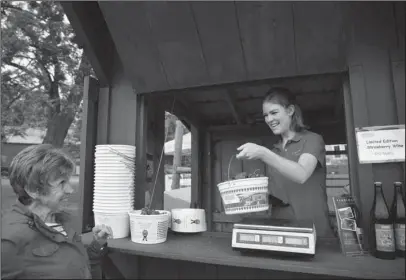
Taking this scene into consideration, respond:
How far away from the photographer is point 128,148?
78.3 inches

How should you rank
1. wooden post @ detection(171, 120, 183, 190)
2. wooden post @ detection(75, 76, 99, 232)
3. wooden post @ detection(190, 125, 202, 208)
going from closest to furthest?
wooden post @ detection(75, 76, 99, 232), wooden post @ detection(190, 125, 202, 208), wooden post @ detection(171, 120, 183, 190)

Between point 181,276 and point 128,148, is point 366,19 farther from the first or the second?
point 181,276

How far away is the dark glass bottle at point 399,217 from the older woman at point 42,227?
1.57m

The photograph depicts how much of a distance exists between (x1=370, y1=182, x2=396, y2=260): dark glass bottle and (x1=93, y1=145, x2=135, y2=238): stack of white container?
4.86ft

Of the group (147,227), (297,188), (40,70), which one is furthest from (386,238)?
(40,70)

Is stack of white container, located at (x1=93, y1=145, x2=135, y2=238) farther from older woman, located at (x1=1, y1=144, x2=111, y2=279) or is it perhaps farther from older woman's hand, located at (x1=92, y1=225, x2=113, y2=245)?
older woman, located at (x1=1, y1=144, x2=111, y2=279)

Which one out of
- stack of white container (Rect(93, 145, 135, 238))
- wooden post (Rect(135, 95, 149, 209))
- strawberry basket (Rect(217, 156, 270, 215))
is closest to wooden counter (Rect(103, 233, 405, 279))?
stack of white container (Rect(93, 145, 135, 238))

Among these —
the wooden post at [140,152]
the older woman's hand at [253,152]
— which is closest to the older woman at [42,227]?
the wooden post at [140,152]

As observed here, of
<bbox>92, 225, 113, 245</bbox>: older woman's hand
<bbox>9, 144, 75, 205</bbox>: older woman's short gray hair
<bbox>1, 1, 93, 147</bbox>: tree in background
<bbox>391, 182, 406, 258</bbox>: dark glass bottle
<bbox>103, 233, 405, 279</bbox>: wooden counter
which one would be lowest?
<bbox>103, 233, 405, 279</bbox>: wooden counter

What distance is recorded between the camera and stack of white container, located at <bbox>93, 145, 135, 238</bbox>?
187 centimetres

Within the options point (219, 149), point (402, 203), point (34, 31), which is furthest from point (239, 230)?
point (34, 31)

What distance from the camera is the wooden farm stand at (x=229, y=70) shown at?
158 centimetres

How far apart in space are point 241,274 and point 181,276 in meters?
0.47

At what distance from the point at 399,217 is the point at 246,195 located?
777 millimetres
